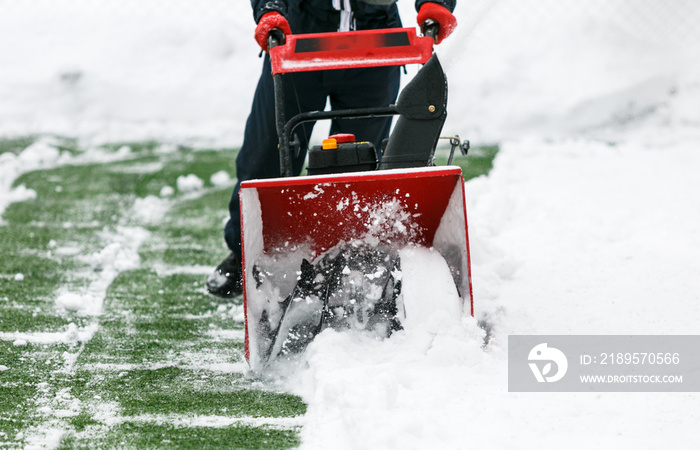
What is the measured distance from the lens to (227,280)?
317 cm

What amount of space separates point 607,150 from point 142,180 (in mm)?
3331

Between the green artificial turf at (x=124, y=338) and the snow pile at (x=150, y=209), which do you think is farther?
the snow pile at (x=150, y=209)

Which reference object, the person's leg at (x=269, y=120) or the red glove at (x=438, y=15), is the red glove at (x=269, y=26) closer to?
the person's leg at (x=269, y=120)

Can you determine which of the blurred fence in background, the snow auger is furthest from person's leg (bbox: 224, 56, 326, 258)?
the blurred fence in background

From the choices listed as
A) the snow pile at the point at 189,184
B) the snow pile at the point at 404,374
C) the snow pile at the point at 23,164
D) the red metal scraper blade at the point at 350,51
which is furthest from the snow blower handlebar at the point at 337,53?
the snow pile at the point at 23,164

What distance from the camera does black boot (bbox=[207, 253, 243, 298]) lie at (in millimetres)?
3170

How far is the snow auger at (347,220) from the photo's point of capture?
2.38 m

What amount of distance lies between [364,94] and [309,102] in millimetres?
216

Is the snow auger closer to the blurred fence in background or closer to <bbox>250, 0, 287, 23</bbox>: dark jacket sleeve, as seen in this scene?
<bbox>250, 0, 287, 23</bbox>: dark jacket sleeve

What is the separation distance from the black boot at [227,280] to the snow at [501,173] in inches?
19.1

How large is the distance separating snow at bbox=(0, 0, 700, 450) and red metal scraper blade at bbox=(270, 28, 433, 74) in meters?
0.69

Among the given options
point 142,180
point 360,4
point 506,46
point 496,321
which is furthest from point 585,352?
point 506,46

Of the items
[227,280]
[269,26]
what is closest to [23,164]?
[227,280]

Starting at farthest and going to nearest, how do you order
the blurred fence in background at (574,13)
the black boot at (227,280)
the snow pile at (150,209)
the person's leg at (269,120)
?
the blurred fence in background at (574,13), the snow pile at (150,209), the black boot at (227,280), the person's leg at (269,120)
